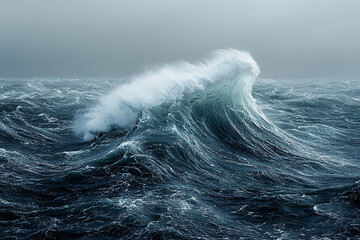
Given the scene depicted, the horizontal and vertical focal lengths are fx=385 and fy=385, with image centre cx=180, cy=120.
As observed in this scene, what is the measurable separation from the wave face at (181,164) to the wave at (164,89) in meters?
0.18

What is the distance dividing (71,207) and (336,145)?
101ft

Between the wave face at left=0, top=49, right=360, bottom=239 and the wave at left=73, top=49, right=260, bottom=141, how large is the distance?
0.59ft

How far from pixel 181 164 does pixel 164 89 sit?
19717mm

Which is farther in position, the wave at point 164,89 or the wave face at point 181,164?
the wave at point 164,89

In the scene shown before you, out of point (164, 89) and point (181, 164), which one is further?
point (164, 89)

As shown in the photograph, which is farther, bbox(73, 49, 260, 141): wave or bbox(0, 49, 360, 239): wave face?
bbox(73, 49, 260, 141): wave

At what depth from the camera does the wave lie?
4684cm

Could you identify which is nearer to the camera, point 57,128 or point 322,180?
point 322,180

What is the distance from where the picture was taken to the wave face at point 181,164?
81.1ft

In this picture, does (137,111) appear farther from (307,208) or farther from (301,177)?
(307,208)

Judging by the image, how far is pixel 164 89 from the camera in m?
52.4

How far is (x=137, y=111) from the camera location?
4819 centimetres

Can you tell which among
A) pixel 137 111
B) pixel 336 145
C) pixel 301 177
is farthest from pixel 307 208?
pixel 137 111

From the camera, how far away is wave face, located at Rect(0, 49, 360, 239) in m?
24.7
